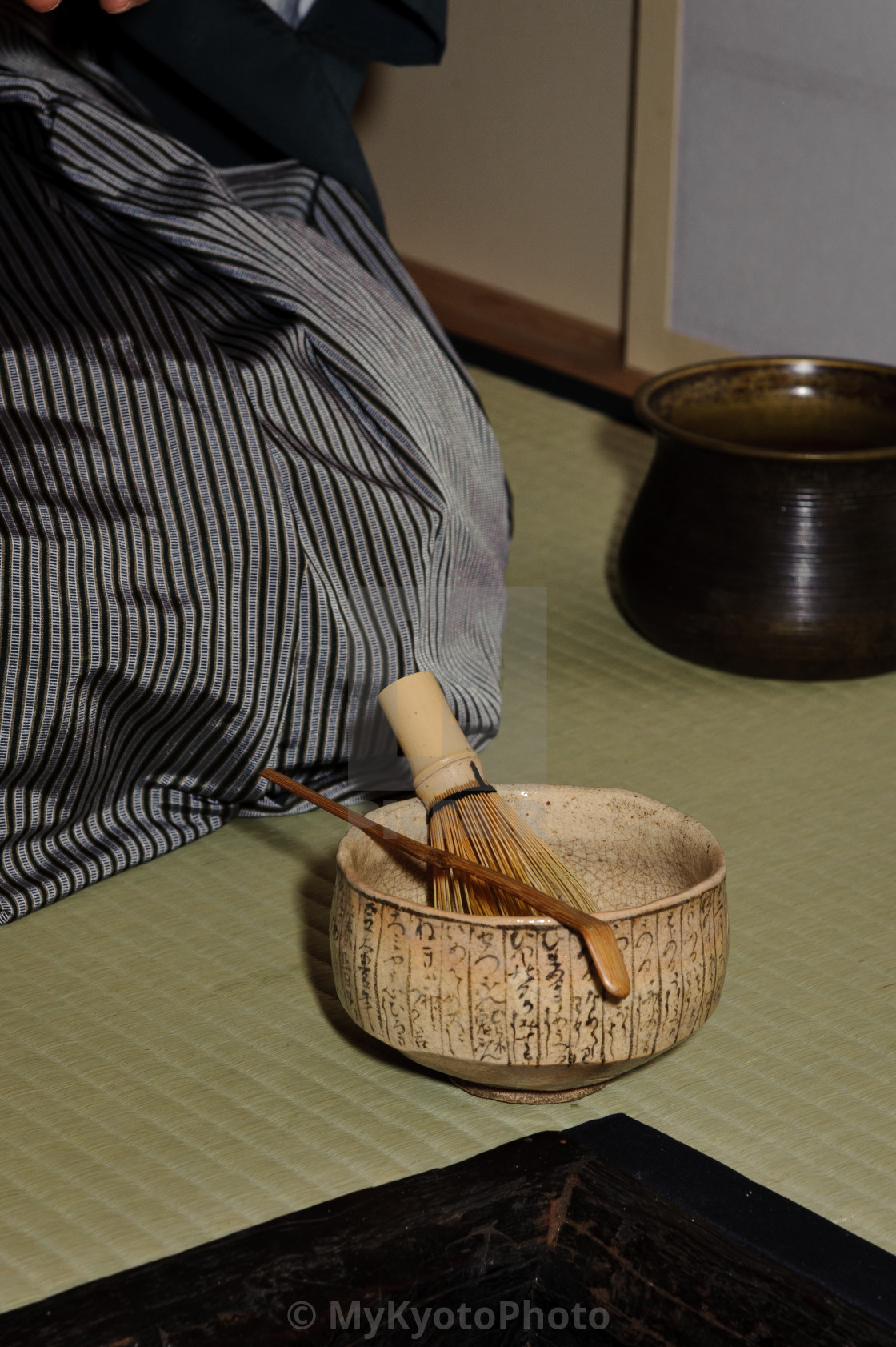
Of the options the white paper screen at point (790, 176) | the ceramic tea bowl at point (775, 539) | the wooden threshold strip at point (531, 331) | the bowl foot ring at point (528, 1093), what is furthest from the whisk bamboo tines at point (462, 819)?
the wooden threshold strip at point (531, 331)

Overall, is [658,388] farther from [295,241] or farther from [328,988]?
[328,988]

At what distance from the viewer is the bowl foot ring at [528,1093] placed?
3.23 feet

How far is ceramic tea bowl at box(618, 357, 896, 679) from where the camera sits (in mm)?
1499

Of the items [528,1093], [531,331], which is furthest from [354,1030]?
[531,331]

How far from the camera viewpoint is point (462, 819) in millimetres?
960

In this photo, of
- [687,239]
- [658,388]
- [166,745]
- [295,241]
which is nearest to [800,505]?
[658,388]

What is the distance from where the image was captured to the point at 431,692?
100 cm

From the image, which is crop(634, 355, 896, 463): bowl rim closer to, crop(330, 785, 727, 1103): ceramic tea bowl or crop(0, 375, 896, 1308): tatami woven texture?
crop(0, 375, 896, 1308): tatami woven texture

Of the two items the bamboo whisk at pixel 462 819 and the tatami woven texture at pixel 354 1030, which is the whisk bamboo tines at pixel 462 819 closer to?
the bamboo whisk at pixel 462 819

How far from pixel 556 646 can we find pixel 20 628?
666 mm

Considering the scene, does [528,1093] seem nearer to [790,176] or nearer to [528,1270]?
[528,1270]

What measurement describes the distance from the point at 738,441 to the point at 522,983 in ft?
3.20

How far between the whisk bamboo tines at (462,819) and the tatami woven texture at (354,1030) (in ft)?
0.50

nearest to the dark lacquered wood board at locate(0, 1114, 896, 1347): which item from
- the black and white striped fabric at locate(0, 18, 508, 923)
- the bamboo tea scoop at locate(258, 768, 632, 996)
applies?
the bamboo tea scoop at locate(258, 768, 632, 996)
